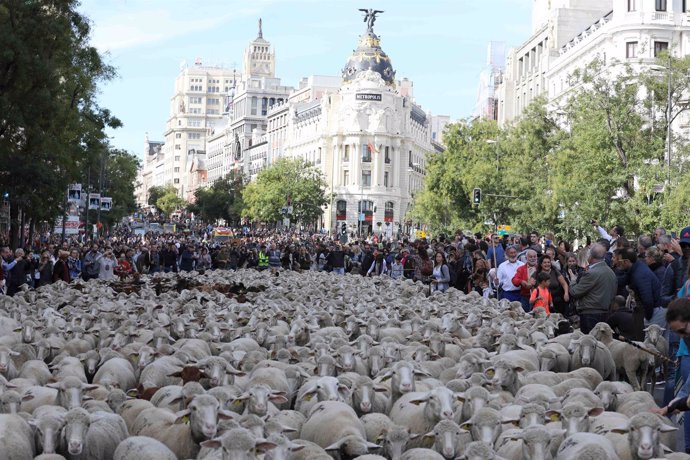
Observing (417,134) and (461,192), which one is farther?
(417,134)

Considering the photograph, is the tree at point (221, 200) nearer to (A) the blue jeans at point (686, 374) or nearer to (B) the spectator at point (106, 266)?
(B) the spectator at point (106, 266)

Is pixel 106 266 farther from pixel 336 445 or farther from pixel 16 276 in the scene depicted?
pixel 336 445

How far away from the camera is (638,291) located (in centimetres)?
1429

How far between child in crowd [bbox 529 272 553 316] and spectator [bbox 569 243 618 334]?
7.73 feet

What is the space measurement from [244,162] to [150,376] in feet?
589

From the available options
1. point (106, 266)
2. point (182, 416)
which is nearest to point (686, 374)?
point (182, 416)

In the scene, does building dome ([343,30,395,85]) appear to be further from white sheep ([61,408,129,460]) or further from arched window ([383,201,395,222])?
white sheep ([61,408,129,460])

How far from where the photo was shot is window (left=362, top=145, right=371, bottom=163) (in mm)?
141500

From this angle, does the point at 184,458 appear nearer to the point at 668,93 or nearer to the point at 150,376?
the point at 150,376

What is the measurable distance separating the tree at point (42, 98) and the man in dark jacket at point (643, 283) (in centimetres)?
1808

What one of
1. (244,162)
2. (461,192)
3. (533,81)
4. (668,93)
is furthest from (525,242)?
(244,162)

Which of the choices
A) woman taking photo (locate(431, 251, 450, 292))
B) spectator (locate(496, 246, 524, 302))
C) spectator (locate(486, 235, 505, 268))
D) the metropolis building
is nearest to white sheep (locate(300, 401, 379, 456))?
spectator (locate(496, 246, 524, 302))

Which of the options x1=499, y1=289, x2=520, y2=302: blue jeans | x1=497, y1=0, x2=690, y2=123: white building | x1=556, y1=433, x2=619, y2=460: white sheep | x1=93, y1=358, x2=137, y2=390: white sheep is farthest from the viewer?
x1=497, y1=0, x2=690, y2=123: white building

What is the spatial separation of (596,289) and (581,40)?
59935 millimetres
